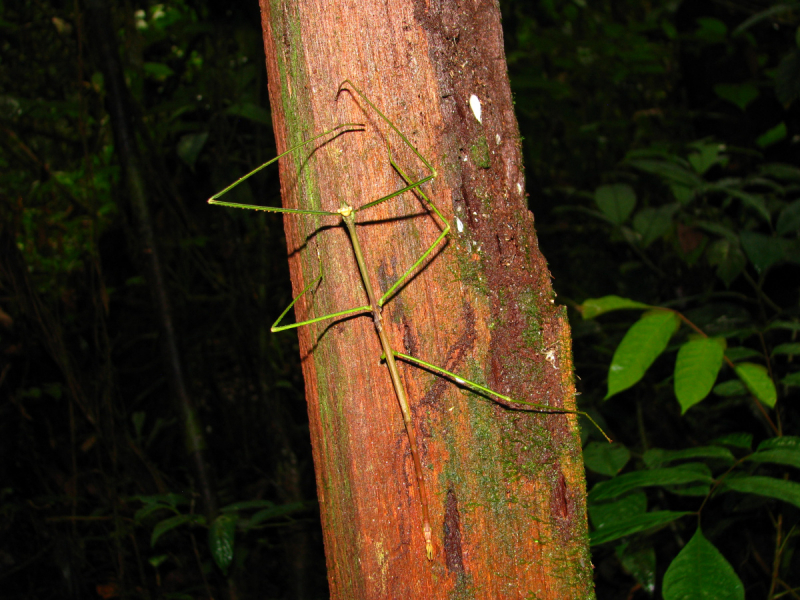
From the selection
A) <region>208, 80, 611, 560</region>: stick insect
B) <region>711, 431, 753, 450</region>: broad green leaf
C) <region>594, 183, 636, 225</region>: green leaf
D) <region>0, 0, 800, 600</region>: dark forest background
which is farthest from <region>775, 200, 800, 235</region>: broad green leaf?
<region>208, 80, 611, 560</region>: stick insect

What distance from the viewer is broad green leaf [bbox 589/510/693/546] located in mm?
1311

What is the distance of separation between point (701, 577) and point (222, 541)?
63.4 inches

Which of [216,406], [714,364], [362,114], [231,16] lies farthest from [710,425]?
[231,16]

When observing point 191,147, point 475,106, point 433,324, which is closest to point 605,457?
point 433,324

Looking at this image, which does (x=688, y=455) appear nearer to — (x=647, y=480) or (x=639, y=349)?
(x=647, y=480)

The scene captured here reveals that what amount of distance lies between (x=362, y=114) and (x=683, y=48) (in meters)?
3.94

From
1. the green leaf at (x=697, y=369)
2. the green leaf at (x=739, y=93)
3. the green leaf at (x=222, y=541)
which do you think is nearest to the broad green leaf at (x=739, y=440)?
the green leaf at (x=697, y=369)

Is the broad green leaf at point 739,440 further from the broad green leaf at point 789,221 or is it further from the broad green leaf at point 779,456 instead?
the broad green leaf at point 789,221

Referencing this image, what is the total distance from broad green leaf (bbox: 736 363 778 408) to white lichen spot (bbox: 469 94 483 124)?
1174 millimetres

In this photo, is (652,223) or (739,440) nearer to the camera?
(739,440)

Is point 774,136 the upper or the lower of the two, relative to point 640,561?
upper

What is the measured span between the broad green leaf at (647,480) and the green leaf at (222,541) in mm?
1340

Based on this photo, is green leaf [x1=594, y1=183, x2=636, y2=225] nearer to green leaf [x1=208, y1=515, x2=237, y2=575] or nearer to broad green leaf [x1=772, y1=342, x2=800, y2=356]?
broad green leaf [x1=772, y1=342, x2=800, y2=356]

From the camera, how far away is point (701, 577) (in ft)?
3.76
